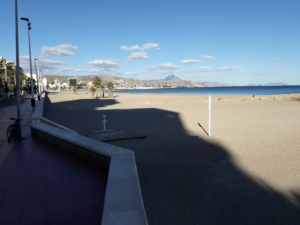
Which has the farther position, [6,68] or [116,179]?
[6,68]

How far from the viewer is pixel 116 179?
10.4 feet

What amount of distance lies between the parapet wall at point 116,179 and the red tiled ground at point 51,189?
0.83 feet

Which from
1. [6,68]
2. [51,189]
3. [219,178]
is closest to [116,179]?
[51,189]

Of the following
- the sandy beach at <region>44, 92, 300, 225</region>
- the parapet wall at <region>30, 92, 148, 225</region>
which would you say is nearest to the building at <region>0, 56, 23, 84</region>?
the sandy beach at <region>44, 92, 300, 225</region>

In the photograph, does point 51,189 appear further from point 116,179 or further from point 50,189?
point 116,179

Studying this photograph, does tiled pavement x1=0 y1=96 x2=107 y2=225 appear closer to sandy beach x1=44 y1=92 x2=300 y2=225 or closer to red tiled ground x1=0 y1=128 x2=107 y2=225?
red tiled ground x1=0 y1=128 x2=107 y2=225

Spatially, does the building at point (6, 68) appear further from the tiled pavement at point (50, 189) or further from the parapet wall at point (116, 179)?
the parapet wall at point (116, 179)

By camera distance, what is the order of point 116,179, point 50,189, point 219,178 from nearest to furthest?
point 116,179
point 50,189
point 219,178

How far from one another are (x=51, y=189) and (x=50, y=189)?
0.05ft

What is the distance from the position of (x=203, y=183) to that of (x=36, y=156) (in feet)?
13.0

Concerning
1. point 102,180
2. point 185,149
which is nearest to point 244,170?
point 185,149

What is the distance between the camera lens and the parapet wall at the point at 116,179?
2.35 metres

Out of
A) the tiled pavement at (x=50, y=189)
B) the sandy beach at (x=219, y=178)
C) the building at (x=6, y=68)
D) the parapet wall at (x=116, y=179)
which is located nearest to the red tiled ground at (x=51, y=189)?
the tiled pavement at (x=50, y=189)

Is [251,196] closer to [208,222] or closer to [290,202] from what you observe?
[290,202]
